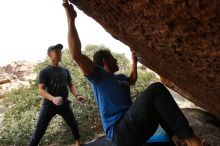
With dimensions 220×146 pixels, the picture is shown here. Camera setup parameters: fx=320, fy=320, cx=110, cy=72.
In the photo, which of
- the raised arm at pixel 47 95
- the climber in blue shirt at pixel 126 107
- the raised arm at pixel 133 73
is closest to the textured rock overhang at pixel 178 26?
the climber in blue shirt at pixel 126 107

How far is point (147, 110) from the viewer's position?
3.67 m

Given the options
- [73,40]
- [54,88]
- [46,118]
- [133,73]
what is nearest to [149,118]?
[73,40]

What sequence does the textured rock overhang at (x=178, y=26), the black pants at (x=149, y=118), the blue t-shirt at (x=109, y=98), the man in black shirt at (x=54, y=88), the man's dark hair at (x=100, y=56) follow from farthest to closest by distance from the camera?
the man in black shirt at (x=54, y=88) → the man's dark hair at (x=100, y=56) → the blue t-shirt at (x=109, y=98) → the black pants at (x=149, y=118) → the textured rock overhang at (x=178, y=26)

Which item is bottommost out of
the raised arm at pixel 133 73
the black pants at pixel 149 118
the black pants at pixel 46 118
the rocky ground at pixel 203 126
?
the rocky ground at pixel 203 126

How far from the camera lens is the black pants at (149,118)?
3.56 meters

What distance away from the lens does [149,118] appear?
3.72m

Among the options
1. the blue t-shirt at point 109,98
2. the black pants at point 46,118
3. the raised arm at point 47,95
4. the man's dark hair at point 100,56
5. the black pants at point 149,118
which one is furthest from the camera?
the black pants at point 46,118

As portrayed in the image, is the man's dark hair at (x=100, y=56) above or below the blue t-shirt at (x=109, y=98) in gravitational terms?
above

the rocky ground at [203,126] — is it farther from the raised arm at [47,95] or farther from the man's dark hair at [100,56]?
the man's dark hair at [100,56]

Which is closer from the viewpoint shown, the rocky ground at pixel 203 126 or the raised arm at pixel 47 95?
the rocky ground at pixel 203 126

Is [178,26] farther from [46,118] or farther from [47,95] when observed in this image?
[46,118]

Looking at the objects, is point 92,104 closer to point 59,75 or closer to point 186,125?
point 59,75

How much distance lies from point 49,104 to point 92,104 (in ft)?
17.4

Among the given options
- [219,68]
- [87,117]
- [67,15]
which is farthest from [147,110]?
[87,117]
